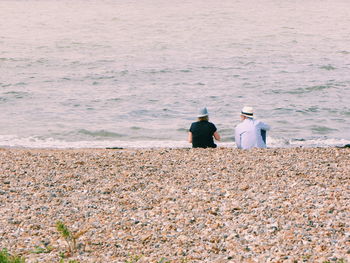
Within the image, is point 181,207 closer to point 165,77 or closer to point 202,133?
point 202,133

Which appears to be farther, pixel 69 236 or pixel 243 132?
pixel 243 132

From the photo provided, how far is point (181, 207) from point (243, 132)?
4586 millimetres

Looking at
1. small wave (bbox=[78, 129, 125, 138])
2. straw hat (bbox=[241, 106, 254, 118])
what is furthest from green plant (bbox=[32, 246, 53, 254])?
small wave (bbox=[78, 129, 125, 138])

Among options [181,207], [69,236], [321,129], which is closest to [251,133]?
[181,207]

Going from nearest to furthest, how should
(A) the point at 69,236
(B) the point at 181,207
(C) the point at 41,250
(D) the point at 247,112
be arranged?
(C) the point at 41,250 → (A) the point at 69,236 → (B) the point at 181,207 → (D) the point at 247,112

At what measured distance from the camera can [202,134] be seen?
42.2ft

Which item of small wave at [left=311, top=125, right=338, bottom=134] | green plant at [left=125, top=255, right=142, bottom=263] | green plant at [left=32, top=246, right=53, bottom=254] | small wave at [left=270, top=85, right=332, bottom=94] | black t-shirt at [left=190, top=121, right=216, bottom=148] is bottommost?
small wave at [left=311, top=125, right=338, bottom=134]

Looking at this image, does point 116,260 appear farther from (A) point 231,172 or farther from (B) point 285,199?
(A) point 231,172

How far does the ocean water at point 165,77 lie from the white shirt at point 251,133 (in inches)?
166

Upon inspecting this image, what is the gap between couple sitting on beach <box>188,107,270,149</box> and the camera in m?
12.5

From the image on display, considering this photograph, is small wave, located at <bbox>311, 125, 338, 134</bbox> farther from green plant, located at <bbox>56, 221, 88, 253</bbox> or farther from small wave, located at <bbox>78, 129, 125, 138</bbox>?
green plant, located at <bbox>56, 221, 88, 253</bbox>

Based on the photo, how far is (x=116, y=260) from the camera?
674 cm

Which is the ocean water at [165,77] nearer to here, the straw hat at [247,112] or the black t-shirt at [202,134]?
the black t-shirt at [202,134]

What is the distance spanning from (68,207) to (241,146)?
491 cm
